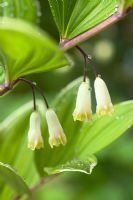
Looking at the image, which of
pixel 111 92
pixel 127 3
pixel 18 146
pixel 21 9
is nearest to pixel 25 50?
pixel 127 3

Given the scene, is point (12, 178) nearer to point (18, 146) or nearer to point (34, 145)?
point (34, 145)

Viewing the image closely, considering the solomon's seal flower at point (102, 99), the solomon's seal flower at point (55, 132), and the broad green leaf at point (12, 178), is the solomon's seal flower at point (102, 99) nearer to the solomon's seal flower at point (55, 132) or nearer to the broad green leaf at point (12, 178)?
the solomon's seal flower at point (55, 132)

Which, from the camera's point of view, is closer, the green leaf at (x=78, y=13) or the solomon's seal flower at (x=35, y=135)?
the green leaf at (x=78, y=13)

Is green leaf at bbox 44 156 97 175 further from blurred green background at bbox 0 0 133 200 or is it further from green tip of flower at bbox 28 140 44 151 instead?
blurred green background at bbox 0 0 133 200

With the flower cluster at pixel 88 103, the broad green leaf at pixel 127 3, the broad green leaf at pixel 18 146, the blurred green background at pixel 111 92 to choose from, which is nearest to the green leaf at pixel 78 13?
the broad green leaf at pixel 127 3

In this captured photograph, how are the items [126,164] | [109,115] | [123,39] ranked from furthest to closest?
1. [123,39]
2. [126,164]
3. [109,115]

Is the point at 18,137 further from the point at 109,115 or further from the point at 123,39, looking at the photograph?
the point at 123,39

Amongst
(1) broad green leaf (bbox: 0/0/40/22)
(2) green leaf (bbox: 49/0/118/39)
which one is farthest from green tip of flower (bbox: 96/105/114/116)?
(1) broad green leaf (bbox: 0/0/40/22)

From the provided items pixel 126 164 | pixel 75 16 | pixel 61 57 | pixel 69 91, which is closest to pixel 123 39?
pixel 126 164
